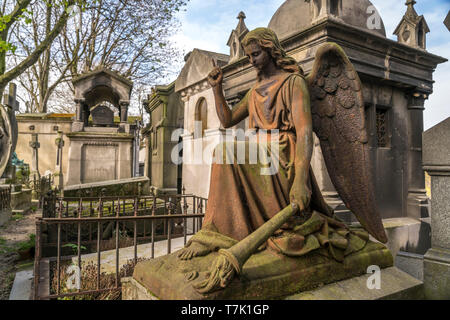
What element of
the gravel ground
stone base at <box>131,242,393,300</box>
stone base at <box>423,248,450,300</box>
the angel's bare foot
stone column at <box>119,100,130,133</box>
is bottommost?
the gravel ground

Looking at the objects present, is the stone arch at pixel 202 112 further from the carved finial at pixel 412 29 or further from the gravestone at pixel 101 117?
the gravestone at pixel 101 117

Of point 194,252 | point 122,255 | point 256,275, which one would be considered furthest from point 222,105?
point 122,255

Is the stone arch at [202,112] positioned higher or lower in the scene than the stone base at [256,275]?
higher

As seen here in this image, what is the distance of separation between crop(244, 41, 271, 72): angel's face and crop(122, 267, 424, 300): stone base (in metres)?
1.81

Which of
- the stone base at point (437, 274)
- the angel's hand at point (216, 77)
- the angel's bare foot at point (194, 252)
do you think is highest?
the angel's hand at point (216, 77)

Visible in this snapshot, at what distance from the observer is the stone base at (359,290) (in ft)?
6.64

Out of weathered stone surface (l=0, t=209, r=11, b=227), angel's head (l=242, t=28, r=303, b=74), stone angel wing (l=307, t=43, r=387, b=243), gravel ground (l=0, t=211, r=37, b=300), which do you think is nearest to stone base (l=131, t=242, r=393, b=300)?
stone angel wing (l=307, t=43, r=387, b=243)

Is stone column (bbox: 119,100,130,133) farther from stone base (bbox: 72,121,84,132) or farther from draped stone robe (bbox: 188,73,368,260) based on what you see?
draped stone robe (bbox: 188,73,368,260)

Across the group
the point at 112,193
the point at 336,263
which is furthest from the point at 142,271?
the point at 112,193

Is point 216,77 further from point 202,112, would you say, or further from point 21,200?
point 21,200

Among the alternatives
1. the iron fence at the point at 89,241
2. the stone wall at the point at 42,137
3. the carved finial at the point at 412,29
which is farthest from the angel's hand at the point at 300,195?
the stone wall at the point at 42,137

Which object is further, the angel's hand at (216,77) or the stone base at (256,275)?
the angel's hand at (216,77)

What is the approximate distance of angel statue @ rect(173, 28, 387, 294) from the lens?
2.12 m

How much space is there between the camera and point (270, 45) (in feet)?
7.94
